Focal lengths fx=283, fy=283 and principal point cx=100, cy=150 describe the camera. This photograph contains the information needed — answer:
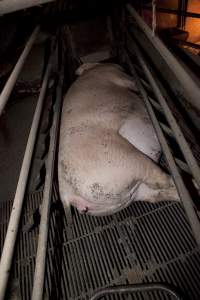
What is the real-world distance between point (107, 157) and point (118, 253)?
65 centimetres

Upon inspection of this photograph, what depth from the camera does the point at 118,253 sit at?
1.85m

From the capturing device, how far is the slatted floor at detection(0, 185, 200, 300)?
1.70 m

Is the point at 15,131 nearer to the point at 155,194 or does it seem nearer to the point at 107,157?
the point at 107,157

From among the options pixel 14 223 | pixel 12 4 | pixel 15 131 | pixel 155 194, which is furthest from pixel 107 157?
pixel 15 131

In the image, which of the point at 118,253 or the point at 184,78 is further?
the point at 118,253

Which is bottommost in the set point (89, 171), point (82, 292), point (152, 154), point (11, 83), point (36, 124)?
Result: point (82, 292)

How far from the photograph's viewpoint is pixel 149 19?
5.82m

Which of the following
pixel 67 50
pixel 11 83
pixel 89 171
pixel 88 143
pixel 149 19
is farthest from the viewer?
pixel 149 19

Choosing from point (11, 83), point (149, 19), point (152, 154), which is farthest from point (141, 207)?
point (149, 19)

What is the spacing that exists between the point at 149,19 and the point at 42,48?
104 inches

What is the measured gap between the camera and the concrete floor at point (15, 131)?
2771 mm

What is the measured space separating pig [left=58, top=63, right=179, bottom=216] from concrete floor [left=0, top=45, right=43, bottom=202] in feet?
3.15

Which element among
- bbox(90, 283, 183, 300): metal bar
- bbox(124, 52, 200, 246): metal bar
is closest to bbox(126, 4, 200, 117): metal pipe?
bbox(124, 52, 200, 246): metal bar

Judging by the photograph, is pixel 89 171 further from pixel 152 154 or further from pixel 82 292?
pixel 82 292
